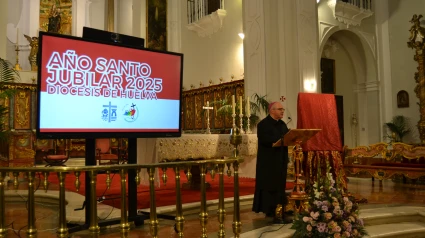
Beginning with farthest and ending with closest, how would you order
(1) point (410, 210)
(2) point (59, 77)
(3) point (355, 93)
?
(3) point (355, 93) < (1) point (410, 210) < (2) point (59, 77)

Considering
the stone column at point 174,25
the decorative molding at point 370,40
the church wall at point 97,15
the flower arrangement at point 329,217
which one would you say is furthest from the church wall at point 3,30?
the decorative molding at point 370,40

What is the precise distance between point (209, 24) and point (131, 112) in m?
10.4

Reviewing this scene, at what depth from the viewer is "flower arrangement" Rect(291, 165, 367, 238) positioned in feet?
11.1

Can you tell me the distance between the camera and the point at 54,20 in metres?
15.2

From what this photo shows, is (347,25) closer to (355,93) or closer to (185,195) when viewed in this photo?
(355,93)

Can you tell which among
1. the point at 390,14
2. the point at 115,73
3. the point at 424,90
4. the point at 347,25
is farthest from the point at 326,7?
the point at 115,73

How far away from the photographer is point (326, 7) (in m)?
12.4

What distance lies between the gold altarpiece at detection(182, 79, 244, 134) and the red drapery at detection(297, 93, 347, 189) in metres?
5.48

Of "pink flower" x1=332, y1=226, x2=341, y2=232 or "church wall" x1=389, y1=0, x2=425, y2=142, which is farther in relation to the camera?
"church wall" x1=389, y1=0, x2=425, y2=142

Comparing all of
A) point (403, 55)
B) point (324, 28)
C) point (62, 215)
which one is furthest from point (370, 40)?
point (62, 215)

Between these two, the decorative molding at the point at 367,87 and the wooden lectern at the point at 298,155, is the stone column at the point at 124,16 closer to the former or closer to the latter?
Answer: the decorative molding at the point at 367,87

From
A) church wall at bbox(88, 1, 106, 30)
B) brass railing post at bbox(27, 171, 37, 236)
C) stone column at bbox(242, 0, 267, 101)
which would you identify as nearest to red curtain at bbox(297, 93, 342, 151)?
brass railing post at bbox(27, 171, 37, 236)

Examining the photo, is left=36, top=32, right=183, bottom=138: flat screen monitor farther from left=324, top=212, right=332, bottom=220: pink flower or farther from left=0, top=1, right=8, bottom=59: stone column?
left=0, top=1, right=8, bottom=59: stone column

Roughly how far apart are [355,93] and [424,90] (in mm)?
2659
